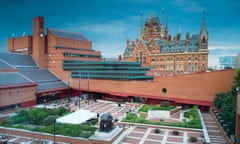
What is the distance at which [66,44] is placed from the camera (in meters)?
57.2

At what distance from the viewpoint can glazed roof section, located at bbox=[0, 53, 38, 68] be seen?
46769 mm

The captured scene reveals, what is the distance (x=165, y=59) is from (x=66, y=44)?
37.5m

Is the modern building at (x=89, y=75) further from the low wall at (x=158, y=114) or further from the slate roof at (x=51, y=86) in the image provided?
the low wall at (x=158, y=114)

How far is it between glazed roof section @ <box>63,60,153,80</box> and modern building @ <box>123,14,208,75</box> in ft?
65.2

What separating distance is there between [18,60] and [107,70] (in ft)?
75.8

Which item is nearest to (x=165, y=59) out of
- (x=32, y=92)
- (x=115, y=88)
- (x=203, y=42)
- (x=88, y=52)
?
(x=203, y=42)

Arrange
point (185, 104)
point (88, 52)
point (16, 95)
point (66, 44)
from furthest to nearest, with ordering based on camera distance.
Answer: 1. point (88, 52)
2. point (66, 44)
3. point (185, 104)
4. point (16, 95)

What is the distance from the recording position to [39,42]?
2098 inches

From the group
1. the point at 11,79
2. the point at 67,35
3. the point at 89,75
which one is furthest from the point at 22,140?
the point at 67,35

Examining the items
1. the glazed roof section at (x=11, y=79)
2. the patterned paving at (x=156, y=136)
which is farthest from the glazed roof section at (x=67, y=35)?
the patterned paving at (x=156, y=136)

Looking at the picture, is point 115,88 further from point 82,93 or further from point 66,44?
point 66,44

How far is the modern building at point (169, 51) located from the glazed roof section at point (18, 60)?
129ft

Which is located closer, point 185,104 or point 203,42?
point 185,104

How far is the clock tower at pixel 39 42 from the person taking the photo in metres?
52.4
